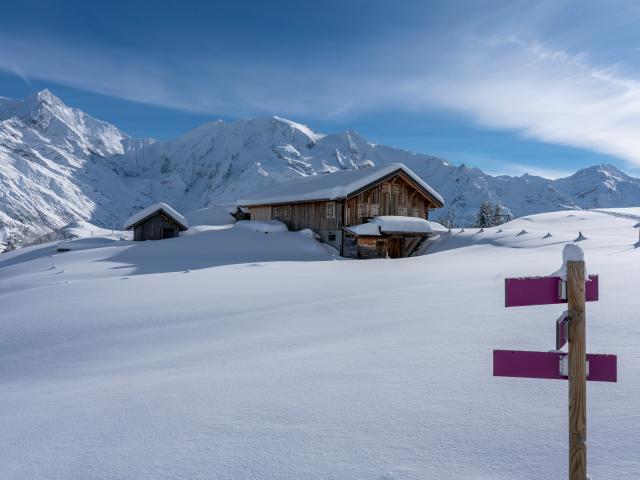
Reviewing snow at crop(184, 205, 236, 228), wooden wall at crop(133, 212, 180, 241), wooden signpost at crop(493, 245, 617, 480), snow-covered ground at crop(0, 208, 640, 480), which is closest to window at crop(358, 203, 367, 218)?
wooden wall at crop(133, 212, 180, 241)

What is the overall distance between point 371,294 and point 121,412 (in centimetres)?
690

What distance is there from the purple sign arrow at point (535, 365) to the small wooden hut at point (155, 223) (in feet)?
103

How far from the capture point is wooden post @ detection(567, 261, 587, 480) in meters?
2.81

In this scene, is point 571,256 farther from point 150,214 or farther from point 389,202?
point 150,214

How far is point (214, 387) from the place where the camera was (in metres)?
5.25

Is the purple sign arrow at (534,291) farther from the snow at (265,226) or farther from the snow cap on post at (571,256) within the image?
the snow at (265,226)

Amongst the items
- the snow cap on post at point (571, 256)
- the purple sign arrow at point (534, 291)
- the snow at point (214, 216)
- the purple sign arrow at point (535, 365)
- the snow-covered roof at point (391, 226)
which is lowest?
the purple sign arrow at point (535, 365)

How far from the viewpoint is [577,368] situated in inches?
111

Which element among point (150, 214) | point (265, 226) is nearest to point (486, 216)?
point (265, 226)

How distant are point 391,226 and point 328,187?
486cm

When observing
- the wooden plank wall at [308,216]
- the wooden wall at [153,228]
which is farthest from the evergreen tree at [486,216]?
the wooden wall at [153,228]

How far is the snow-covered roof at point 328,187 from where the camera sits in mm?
28000

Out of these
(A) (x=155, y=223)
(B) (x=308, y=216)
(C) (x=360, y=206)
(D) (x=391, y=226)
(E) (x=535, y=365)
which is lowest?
(E) (x=535, y=365)

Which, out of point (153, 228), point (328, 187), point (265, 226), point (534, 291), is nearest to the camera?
point (534, 291)
